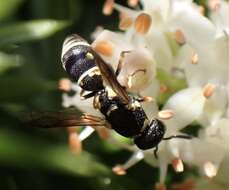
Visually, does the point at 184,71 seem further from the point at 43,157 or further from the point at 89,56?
the point at 43,157

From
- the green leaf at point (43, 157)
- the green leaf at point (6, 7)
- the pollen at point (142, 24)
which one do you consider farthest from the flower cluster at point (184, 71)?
the green leaf at point (6, 7)

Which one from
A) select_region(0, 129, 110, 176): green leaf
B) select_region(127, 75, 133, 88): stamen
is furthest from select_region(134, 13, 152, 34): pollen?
select_region(0, 129, 110, 176): green leaf

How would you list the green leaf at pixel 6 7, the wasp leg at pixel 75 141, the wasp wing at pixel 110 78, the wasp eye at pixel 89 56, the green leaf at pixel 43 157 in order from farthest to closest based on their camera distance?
the green leaf at pixel 6 7 < the green leaf at pixel 43 157 < the wasp leg at pixel 75 141 < the wasp eye at pixel 89 56 < the wasp wing at pixel 110 78

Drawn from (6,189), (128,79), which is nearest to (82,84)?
(128,79)

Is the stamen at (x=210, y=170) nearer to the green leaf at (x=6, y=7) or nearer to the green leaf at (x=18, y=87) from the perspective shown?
the green leaf at (x=18, y=87)

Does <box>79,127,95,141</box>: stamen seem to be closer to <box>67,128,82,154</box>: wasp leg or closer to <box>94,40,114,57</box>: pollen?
<box>67,128,82,154</box>: wasp leg

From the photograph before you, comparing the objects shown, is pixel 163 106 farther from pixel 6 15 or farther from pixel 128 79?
pixel 6 15
